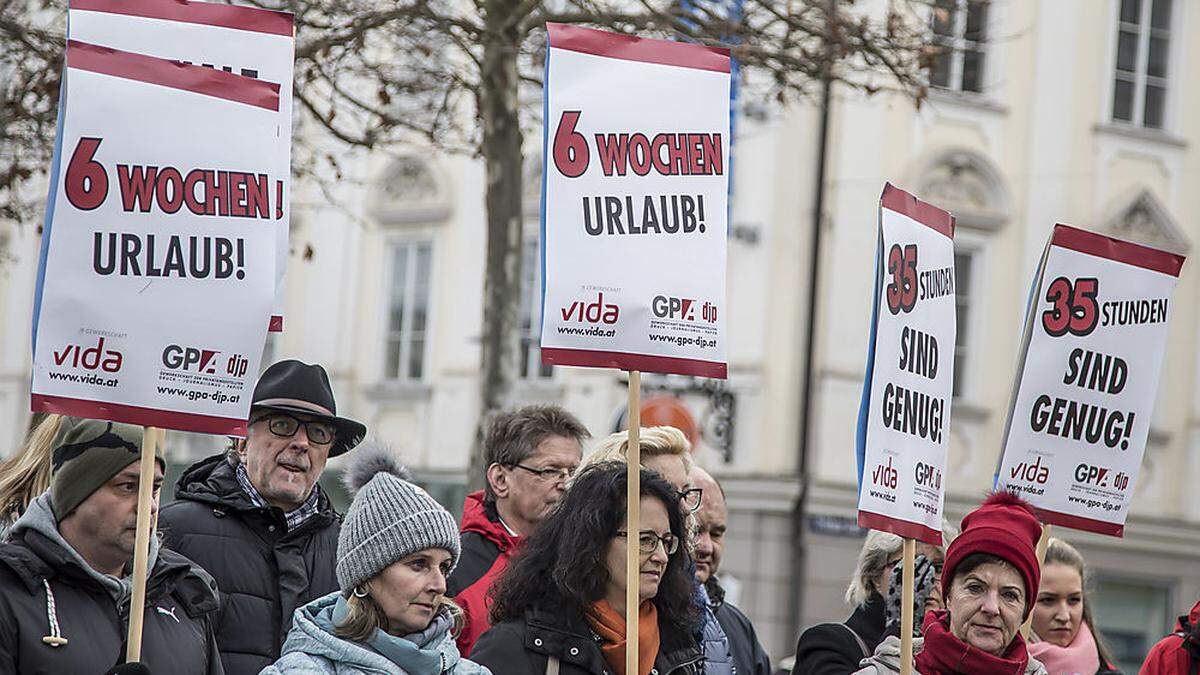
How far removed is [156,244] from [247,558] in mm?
1295

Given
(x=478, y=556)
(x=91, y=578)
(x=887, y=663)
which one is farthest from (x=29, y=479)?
(x=887, y=663)

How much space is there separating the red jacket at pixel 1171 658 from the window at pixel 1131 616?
58.9ft

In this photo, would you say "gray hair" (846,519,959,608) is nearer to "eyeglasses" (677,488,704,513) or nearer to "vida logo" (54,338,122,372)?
"eyeglasses" (677,488,704,513)

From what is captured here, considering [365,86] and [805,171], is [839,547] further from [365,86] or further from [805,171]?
[365,86]

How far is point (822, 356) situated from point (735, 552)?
2401 millimetres

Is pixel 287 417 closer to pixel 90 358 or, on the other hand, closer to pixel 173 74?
pixel 90 358

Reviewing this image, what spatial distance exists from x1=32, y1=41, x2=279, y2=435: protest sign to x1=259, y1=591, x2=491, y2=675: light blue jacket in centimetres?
55

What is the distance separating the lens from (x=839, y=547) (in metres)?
23.8

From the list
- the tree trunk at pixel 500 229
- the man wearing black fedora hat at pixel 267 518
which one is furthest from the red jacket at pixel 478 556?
the tree trunk at pixel 500 229

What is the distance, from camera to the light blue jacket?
5.46m

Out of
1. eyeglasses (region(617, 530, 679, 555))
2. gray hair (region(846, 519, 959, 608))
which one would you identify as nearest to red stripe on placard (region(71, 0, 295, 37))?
eyeglasses (region(617, 530, 679, 555))

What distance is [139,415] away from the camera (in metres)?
5.60

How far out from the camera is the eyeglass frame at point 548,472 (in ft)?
23.5

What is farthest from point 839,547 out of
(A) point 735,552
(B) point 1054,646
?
(B) point 1054,646
